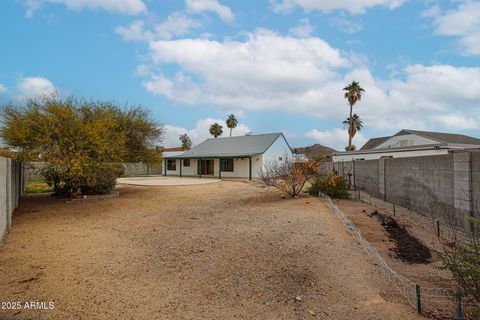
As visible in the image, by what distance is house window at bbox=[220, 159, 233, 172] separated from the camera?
2872 cm

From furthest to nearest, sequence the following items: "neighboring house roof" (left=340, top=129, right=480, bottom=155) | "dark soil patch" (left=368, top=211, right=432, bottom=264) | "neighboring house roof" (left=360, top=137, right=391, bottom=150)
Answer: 1. "neighboring house roof" (left=360, top=137, right=391, bottom=150)
2. "neighboring house roof" (left=340, top=129, right=480, bottom=155)
3. "dark soil patch" (left=368, top=211, right=432, bottom=264)

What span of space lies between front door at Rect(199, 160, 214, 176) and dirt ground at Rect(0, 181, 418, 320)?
72.9 ft

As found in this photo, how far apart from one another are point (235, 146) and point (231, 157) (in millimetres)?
3513

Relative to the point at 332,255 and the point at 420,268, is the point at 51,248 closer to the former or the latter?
the point at 332,255

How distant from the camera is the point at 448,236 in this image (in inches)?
268

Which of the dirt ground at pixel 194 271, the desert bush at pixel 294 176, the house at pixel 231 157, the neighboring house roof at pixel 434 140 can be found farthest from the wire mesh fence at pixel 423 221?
the house at pixel 231 157

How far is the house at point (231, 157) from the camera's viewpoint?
27.2m

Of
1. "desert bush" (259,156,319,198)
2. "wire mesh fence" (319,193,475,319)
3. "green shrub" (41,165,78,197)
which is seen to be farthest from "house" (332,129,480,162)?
"green shrub" (41,165,78,197)

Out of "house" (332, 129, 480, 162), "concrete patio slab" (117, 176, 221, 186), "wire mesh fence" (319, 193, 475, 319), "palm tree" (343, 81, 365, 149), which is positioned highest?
"palm tree" (343, 81, 365, 149)

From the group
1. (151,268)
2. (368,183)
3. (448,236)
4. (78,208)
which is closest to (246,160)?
(368,183)

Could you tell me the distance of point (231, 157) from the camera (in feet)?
90.4

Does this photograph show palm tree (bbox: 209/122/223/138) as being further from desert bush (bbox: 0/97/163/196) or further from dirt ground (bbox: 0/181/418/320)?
dirt ground (bbox: 0/181/418/320)

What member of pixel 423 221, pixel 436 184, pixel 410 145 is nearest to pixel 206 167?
pixel 410 145

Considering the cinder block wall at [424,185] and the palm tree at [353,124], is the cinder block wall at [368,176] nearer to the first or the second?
the cinder block wall at [424,185]
